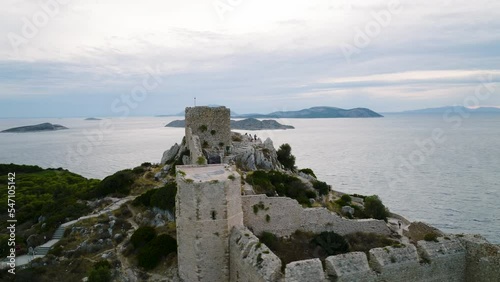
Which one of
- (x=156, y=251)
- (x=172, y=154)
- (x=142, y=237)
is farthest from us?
(x=172, y=154)

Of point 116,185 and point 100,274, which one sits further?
point 116,185

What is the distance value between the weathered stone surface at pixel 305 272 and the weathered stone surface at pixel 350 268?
A: 19.1 inches

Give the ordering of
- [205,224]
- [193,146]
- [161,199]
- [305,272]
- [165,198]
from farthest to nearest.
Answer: [193,146] < [161,199] < [165,198] < [205,224] < [305,272]

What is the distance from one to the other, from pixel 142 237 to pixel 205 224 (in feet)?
25.4

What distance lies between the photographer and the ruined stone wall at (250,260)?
500 inches

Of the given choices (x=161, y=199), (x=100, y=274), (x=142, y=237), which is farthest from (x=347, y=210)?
(x=100, y=274)

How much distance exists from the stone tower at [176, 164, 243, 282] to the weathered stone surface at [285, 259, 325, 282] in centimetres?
396

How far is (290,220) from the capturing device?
20.9 m

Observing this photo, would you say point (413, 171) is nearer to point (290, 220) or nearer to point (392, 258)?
point (290, 220)

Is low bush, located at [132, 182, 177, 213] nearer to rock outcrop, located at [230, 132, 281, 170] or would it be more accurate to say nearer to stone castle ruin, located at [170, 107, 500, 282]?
stone castle ruin, located at [170, 107, 500, 282]

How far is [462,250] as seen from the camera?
46.4 feet

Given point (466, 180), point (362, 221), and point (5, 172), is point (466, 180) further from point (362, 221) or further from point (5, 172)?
point (5, 172)

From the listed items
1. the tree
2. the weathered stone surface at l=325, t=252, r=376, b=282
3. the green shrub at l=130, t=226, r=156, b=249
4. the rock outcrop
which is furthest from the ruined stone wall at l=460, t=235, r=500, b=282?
the tree

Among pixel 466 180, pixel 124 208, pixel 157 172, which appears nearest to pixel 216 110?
pixel 157 172
